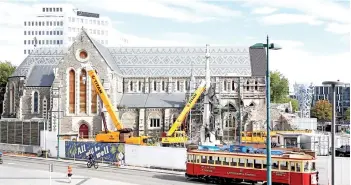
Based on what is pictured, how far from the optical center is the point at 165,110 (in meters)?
68.3

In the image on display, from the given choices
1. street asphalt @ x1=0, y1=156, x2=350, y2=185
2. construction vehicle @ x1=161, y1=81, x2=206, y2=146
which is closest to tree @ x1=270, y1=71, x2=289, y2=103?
construction vehicle @ x1=161, y1=81, x2=206, y2=146

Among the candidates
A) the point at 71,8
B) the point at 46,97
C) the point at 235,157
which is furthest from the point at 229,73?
the point at 71,8

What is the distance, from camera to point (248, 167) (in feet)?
112

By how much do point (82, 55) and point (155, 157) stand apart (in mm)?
26714

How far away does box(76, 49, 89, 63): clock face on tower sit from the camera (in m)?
66.6

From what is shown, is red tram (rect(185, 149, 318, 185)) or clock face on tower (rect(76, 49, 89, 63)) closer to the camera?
red tram (rect(185, 149, 318, 185))

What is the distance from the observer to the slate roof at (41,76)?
70.6 m

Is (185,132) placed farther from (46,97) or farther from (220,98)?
(46,97)

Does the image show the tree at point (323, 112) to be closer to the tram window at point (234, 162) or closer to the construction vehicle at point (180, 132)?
the construction vehicle at point (180, 132)

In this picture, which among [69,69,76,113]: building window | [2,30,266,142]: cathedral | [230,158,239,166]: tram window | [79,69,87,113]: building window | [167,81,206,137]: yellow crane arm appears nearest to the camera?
[230,158,239,166]: tram window

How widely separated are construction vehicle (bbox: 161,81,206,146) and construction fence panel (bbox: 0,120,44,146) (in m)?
13.9

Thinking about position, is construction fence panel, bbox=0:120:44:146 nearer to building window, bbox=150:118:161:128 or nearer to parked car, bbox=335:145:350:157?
building window, bbox=150:118:161:128

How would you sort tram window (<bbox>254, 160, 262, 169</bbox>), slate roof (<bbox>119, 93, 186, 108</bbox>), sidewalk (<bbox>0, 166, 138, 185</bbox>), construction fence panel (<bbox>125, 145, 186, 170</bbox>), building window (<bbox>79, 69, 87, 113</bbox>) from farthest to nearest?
slate roof (<bbox>119, 93, 186, 108</bbox>), building window (<bbox>79, 69, 87, 113</bbox>), construction fence panel (<bbox>125, 145, 186, 170</bbox>), sidewalk (<bbox>0, 166, 138, 185</bbox>), tram window (<bbox>254, 160, 262, 169</bbox>)

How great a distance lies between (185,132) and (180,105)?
564 centimetres
